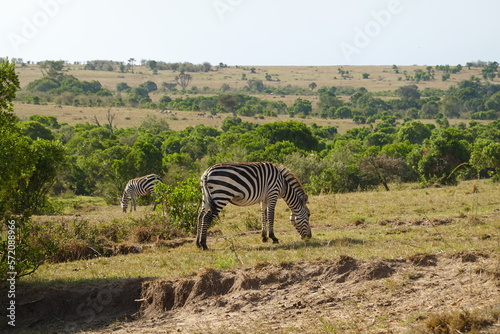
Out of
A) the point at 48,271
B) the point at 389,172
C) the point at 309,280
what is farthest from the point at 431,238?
the point at 389,172

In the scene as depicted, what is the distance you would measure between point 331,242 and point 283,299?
385cm

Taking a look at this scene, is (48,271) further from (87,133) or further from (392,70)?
(392,70)

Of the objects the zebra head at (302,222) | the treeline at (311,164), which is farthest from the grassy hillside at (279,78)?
the zebra head at (302,222)

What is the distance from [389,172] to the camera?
30688 millimetres

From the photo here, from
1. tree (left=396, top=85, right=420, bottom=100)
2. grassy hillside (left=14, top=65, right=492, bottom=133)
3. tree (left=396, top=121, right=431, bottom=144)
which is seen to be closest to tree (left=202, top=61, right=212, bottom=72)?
grassy hillside (left=14, top=65, right=492, bottom=133)

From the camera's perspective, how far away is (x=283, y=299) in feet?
26.4

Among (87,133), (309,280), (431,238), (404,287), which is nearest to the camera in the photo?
(404,287)

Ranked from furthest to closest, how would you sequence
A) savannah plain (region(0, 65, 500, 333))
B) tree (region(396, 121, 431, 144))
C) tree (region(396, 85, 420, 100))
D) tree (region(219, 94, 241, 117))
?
tree (region(396, 85, 420, 100))
tree (region(219, 94, 241, 117))
tree (region(396, 121, 431, 144))
savannah plain (region(0, 65, 500, 333))

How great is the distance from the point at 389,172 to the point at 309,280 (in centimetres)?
2334

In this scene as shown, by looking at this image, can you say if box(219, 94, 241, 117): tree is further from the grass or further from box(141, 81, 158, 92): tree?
the grass

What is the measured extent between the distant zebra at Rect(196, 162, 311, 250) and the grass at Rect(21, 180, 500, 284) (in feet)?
1.75

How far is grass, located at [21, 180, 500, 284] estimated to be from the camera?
9.69 meters

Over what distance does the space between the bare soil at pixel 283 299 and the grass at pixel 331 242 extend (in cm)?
52

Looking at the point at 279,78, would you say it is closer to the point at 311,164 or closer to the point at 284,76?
the point at 284,76
